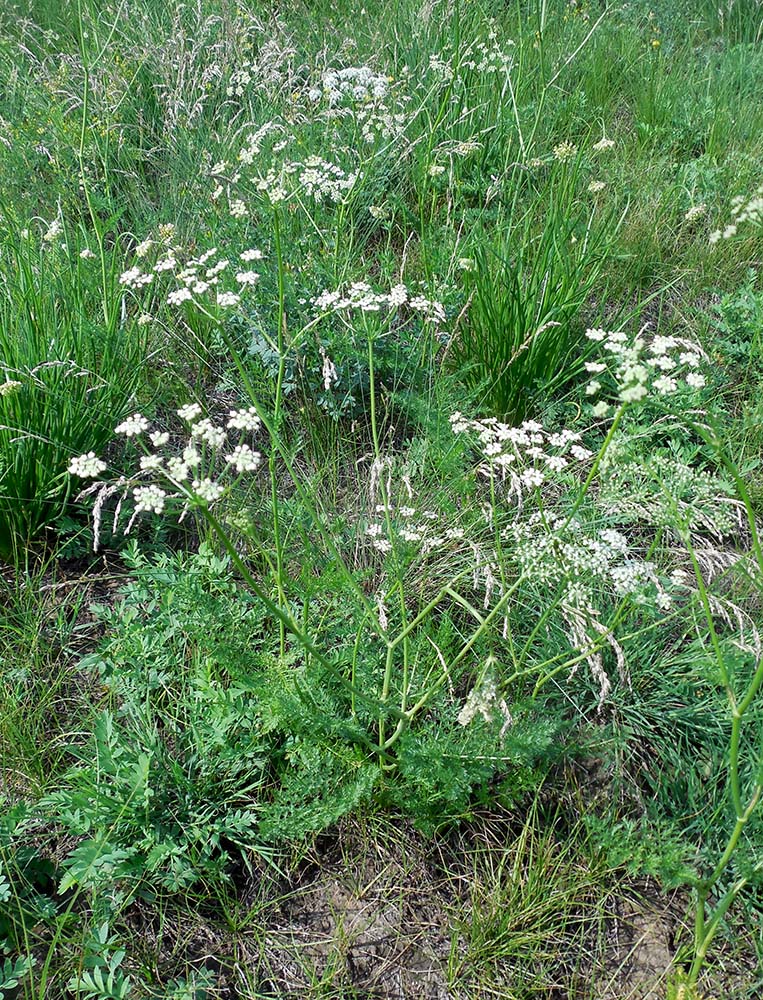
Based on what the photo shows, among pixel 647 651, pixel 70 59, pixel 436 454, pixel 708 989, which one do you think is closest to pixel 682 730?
pixel 647 651

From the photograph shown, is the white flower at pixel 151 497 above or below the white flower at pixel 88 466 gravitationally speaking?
below

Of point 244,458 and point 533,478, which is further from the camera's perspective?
point 533,478

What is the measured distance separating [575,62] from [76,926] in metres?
4.92

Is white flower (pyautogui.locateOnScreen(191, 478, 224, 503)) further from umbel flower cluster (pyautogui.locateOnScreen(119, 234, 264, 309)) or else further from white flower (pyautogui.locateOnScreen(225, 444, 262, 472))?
umbel flower cluster (pyautogui.locateOnScreen(119, 234, 264, 309))

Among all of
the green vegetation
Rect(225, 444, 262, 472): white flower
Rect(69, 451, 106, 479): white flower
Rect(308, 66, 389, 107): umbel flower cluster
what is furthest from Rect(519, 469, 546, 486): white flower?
Rect(308, 66, 389, 107): umbel flower cluster

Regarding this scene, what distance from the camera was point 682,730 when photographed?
1.95 m

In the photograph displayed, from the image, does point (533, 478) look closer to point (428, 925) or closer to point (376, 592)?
point (376, 592)

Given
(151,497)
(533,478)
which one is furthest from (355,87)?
(151,497)

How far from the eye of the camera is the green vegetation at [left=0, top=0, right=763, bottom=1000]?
64.2 inches

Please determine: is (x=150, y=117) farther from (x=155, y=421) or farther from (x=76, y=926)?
(x=76, y=926)

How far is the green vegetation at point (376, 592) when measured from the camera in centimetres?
163

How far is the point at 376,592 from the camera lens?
2.26m

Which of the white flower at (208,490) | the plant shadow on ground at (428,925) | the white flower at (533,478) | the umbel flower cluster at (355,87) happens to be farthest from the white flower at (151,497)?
the umbel flower cluster at (355,87)

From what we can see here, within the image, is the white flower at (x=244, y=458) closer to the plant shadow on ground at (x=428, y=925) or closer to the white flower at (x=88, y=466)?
the white flower at (x=88, y=466)
